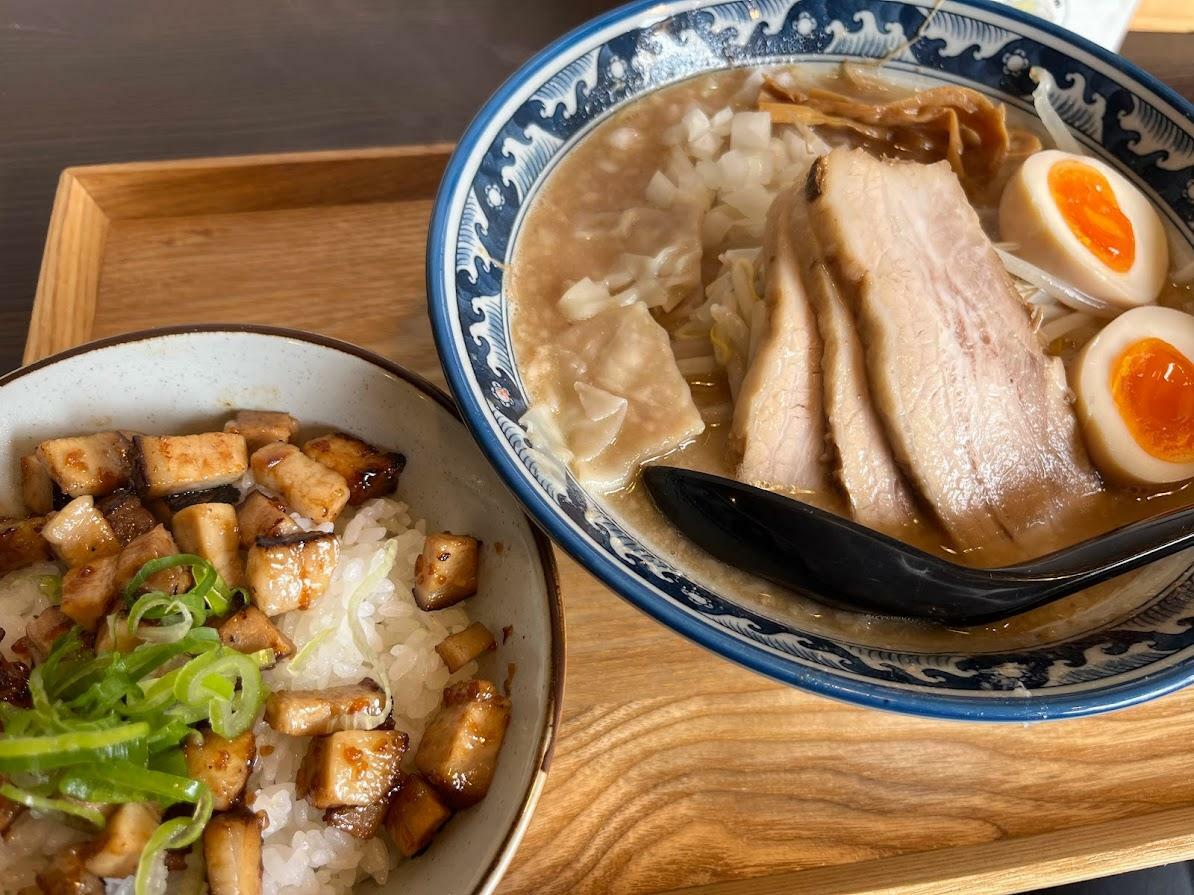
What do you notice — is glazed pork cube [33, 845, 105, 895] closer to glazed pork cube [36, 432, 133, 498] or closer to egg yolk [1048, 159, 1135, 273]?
glazed pork cube [36, 432, 133, 498]

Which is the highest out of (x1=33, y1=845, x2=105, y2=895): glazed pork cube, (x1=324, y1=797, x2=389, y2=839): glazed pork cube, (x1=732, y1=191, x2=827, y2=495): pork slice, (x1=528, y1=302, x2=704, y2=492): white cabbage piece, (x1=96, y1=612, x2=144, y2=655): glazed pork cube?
(x1=732, y1=191, x2=827, y2=495): pork slice

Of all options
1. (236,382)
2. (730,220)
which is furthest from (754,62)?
(236,382)

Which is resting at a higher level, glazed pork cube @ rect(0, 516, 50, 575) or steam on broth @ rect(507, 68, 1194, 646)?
steam on broth @ rect(507, 68, 1194, 646)

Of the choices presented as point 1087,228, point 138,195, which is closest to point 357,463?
point 138,195

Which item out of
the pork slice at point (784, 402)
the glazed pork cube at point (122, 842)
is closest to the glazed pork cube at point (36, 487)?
the glazed pork cube at point (122, 842)

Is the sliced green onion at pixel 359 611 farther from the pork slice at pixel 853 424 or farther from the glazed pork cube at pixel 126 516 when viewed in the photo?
the pork slice at pixel 853 424

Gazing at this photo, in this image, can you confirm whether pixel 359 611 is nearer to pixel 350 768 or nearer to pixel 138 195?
pixel 350 768

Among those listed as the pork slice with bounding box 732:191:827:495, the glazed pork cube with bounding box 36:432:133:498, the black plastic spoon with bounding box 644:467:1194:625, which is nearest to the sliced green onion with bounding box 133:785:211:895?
the glazed pork cube with bounding box 36:432:133:498

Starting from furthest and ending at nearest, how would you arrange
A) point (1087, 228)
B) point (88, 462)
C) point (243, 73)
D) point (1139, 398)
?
point (243, 73)
point (1087, 228)
point (1139, 398)
point (88, 462)

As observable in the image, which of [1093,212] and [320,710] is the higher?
[1093,212]
